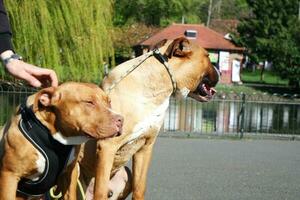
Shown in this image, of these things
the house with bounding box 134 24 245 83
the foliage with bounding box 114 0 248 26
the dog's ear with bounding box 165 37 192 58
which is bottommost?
the house with bounding box 134 24 245 83

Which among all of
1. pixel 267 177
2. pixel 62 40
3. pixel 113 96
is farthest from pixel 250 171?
pixel 62 40

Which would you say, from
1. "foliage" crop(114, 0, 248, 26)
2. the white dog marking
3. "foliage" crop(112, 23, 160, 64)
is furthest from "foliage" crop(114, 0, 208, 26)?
the white dog marking

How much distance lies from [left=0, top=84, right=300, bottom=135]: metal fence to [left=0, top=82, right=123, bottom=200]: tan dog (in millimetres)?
13613

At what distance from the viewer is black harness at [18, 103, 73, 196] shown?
3.46m

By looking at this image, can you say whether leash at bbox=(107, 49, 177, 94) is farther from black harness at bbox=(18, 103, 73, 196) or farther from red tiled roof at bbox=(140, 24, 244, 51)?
red tiled roof at bbox=(140, 24, 244, 51)

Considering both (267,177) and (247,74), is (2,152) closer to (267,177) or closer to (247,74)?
(267,177)

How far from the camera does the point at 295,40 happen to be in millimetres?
56312

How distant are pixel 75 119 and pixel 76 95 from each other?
0.14 m

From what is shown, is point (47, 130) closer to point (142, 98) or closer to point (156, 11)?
point (142, 98)

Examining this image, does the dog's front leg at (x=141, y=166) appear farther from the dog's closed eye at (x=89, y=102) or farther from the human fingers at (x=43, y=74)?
the human fingers at (x=43, y=74)

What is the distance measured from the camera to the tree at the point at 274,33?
5428cm

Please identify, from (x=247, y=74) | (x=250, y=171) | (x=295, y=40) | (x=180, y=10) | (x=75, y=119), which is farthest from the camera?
(x=247, y=74)

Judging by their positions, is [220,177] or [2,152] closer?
[2,152]

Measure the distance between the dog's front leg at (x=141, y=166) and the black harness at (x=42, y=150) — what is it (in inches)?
52.8
